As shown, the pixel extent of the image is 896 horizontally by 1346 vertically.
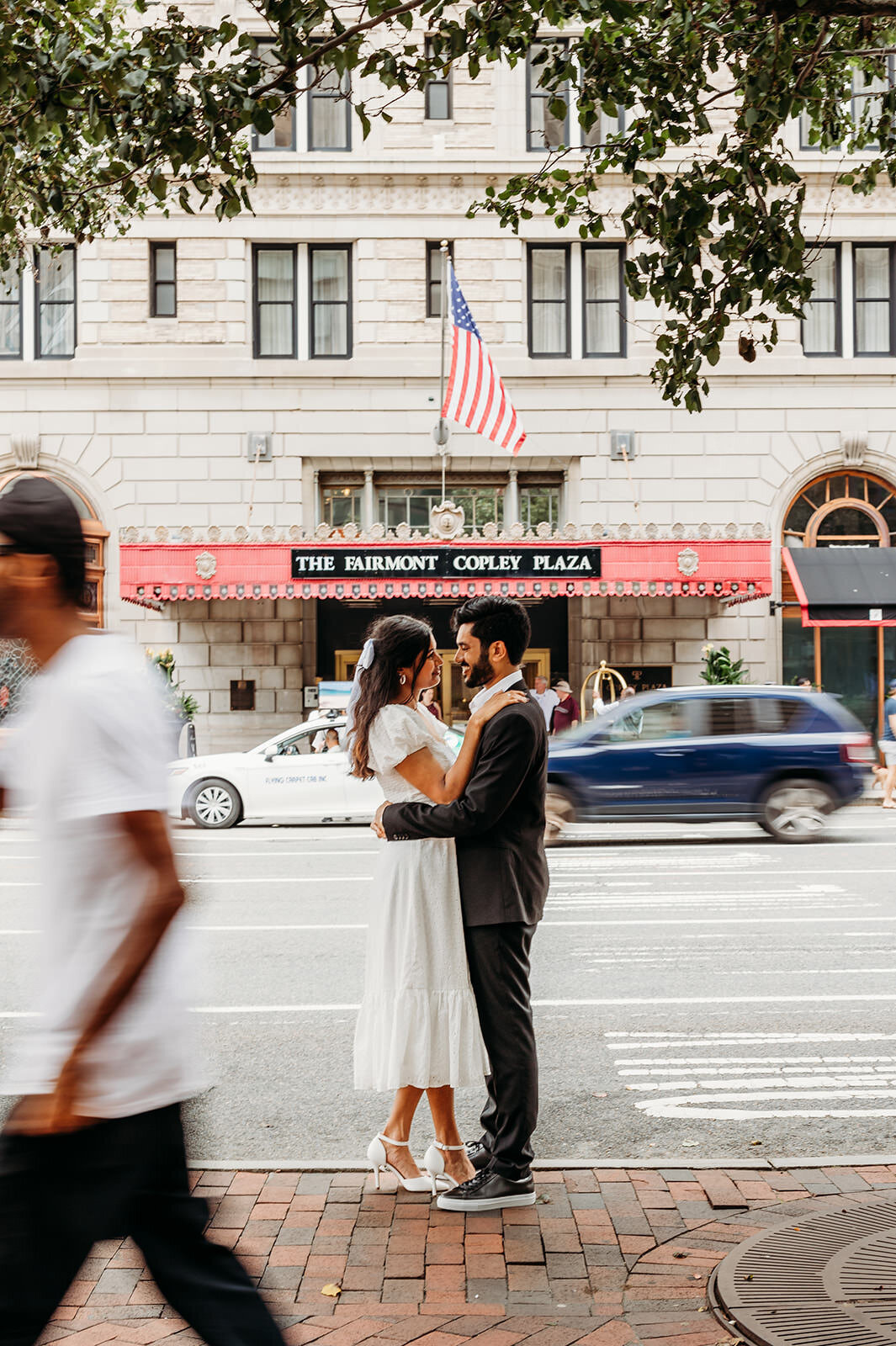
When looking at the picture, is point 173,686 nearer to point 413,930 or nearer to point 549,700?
point 549,700

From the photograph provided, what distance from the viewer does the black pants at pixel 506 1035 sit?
444cm

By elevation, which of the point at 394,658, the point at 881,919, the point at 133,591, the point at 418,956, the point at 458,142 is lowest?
the point at 881,919

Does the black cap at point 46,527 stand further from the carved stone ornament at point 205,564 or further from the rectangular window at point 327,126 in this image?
the rectangular window at point 327,126

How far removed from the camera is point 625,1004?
759cm

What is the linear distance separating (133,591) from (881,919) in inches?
591

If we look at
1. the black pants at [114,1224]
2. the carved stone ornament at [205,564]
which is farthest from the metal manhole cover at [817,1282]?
the carved stone ornament at [205,564]

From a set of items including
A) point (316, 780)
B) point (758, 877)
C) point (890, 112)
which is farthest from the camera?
point (316, 780)

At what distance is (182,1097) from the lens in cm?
255

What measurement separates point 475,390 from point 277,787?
6847mm

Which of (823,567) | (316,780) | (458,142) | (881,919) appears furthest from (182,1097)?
(458,142)

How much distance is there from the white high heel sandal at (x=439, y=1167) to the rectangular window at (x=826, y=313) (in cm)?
2322

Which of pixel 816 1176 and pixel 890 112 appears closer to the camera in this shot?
pixel 816 1176

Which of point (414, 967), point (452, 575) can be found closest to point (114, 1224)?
point (414, 967)

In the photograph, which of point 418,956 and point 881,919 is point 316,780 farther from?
→ point 418,956
